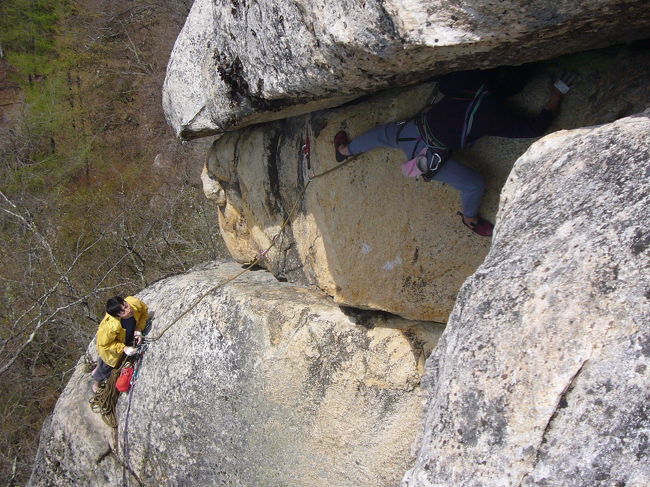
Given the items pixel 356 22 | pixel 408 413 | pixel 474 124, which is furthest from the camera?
pixel 408 413

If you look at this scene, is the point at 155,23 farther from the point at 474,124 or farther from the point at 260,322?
the point at 474,124

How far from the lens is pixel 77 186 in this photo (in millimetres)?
12492

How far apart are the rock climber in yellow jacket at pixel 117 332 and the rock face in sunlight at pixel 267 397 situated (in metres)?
0.20

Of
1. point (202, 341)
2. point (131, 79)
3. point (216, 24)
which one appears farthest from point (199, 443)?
point (131, 79)

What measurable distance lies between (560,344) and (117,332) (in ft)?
14.0

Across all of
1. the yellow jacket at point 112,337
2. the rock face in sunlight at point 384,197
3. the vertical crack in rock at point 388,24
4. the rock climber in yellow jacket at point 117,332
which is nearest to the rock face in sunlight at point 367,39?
the vertical crack in rock at point 388,24

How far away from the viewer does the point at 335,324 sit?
160 inches

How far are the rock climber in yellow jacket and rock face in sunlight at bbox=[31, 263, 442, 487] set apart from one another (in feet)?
0.65

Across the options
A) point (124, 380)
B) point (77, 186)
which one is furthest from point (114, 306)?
A: point (77, 186)

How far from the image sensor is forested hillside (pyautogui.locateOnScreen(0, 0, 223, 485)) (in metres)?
8.95

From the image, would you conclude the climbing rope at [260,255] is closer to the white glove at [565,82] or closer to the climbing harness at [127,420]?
the climbing harness at [127,420]

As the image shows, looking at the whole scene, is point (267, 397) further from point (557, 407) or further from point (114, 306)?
point (557, 407)

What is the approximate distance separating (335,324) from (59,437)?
3439 millimetres

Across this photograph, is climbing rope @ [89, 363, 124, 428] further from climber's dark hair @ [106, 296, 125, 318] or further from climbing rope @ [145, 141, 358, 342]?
climber's dark hair @ [106, 296, 125, 318]
